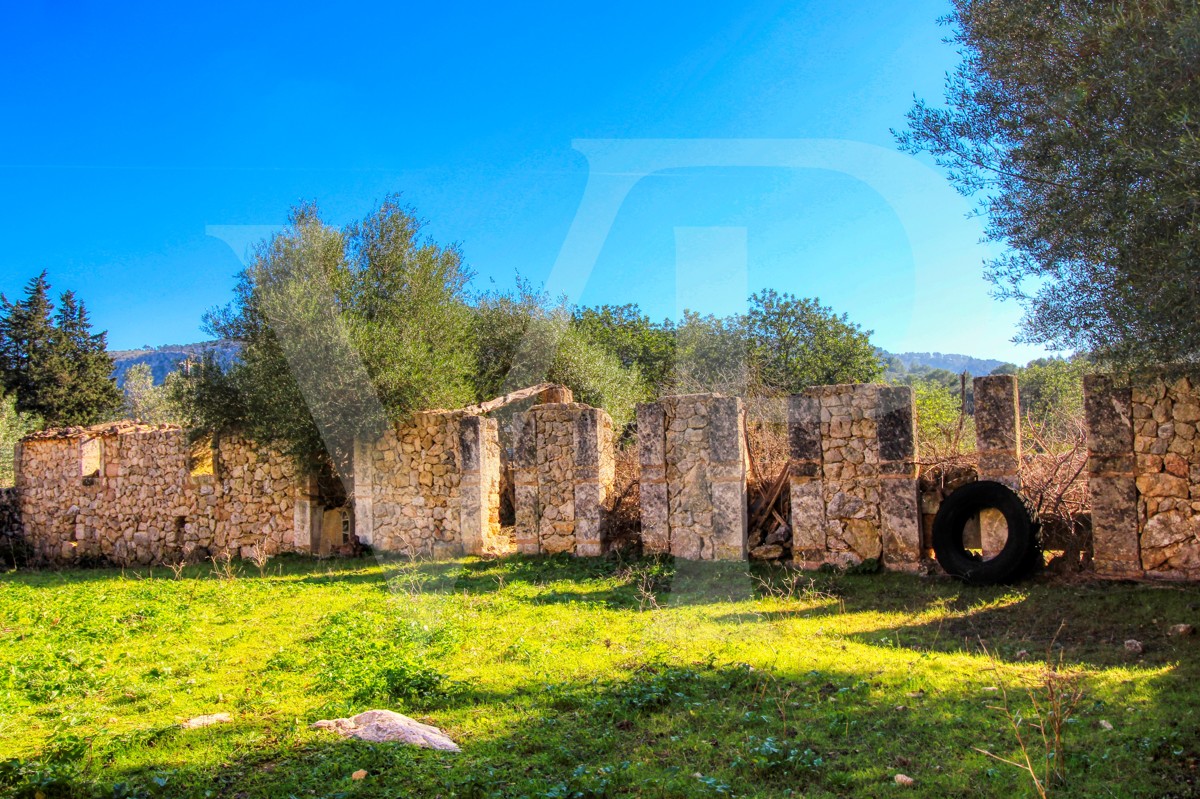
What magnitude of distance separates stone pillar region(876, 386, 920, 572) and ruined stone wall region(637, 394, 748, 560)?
2.19 m

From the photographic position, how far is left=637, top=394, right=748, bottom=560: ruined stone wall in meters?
12.3

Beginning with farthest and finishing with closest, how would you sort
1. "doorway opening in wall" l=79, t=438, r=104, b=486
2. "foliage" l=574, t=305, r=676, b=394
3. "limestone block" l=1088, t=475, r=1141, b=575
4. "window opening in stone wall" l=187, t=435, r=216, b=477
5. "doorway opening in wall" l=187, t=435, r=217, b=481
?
1. "foliage" l=574, t=305, r=676, b=394
2. "doorway opening in wall" l=79, t=438, r=104, b=486
3. "window opening in stone wall" l=187, t=435, r=216, b=477
4. "doorway opening in wall" l=187, t=435, r=217, b=481
5. "limestone block" l=1088, t=475, r=1141, b=575

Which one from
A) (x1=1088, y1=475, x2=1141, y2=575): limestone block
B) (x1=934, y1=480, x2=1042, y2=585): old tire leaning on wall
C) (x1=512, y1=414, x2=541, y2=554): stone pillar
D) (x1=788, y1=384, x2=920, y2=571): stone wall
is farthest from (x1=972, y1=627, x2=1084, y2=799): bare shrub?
(x1=512, y1=414, x2=541, y2=554): stone pillar

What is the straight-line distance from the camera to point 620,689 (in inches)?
244

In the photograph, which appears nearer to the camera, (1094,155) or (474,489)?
(1094,155)

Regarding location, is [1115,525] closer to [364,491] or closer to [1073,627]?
[1073,627]

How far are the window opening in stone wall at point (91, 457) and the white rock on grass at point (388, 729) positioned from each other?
58.0 feet

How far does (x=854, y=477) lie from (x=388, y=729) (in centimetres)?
814

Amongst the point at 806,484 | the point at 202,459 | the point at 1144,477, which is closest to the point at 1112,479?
the point at 1144,477

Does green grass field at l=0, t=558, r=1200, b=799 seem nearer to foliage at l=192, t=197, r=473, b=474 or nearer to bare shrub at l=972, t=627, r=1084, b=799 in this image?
bare shrub at l=972, t=627, r=1084, b=799

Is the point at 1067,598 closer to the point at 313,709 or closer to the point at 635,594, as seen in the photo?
the point at 635,594

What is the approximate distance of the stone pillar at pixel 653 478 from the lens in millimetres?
12914

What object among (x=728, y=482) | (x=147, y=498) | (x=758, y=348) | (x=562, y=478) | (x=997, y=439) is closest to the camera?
(x=997, y=439)

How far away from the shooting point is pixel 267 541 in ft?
56.4
